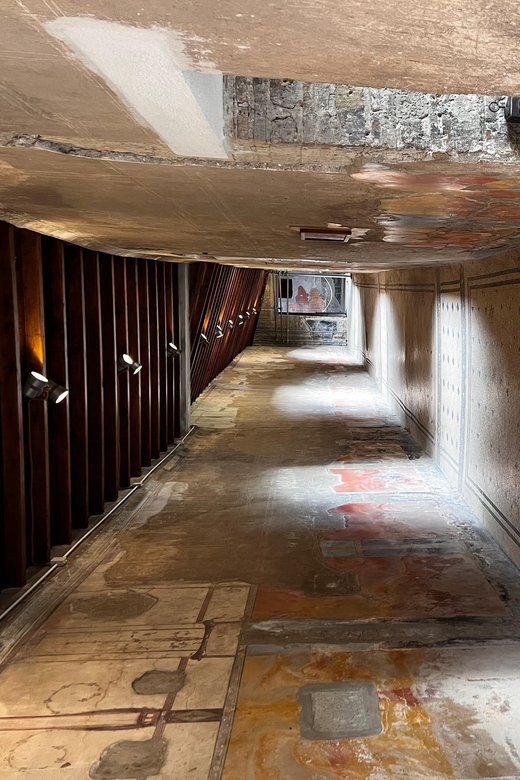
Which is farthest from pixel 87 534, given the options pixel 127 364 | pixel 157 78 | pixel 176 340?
pixel 157 78

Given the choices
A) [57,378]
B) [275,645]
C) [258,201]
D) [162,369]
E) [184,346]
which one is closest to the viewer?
[258,201]

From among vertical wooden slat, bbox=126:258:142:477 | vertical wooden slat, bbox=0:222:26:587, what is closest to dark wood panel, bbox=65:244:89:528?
vertical wooden slat, bbox=0:222:26:587

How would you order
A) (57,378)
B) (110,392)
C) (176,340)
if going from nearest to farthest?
(57,378)
(110,392)
(176,340)

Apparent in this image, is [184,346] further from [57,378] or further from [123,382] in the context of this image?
[57,378]

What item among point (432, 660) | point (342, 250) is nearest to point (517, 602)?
point (432, 660)

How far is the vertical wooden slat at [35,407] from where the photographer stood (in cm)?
437

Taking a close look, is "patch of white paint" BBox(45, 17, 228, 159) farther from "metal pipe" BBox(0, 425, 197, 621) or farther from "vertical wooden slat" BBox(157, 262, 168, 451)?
"vertical wooden slat" BBox(157, 262, 168, 451)

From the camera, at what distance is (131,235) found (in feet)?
14.6

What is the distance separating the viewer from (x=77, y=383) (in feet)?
17.2

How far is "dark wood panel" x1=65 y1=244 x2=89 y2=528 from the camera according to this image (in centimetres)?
518

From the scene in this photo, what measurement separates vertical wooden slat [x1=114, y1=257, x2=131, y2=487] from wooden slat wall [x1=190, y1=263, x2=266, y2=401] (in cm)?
308

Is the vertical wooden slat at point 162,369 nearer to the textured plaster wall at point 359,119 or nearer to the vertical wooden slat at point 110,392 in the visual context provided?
the vertical wooden slat at point 110,392

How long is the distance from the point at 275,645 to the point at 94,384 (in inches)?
119

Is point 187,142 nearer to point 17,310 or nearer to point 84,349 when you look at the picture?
point 17,310
